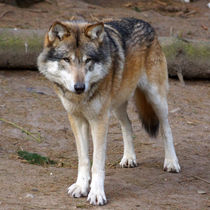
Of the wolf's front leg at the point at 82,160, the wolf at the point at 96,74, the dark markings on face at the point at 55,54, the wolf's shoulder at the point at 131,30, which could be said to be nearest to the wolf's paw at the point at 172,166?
the wolf at the point at 96,74

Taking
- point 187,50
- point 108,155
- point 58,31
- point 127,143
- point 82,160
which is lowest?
point 108,155

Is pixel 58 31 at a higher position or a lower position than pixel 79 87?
higher

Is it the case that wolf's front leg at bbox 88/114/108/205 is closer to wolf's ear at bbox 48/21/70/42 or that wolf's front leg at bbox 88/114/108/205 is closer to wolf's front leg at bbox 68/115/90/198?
wolf's front leg at bbox 68/115/90/198

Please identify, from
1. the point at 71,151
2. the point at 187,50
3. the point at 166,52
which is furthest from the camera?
the point at 187,50

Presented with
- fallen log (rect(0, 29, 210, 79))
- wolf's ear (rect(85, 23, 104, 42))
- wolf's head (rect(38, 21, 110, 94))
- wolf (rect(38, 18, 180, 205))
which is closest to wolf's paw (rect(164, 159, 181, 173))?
wolf (rect(38, 18, 180, 205))

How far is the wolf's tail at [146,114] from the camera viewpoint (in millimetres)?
5953

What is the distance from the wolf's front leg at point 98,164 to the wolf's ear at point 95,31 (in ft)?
2.66

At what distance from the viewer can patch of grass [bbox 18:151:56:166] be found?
18.6ft

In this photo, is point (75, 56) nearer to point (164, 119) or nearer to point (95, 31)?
point (95, 31)

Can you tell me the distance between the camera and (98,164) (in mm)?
4648

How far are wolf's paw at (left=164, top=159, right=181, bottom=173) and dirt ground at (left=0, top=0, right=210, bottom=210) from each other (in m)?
0.09

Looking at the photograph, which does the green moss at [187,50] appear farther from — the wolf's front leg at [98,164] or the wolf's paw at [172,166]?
the wolf's front leg at [98,164]

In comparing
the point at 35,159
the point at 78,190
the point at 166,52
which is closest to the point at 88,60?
the point at 78,190

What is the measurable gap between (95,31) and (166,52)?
4.60 meters
